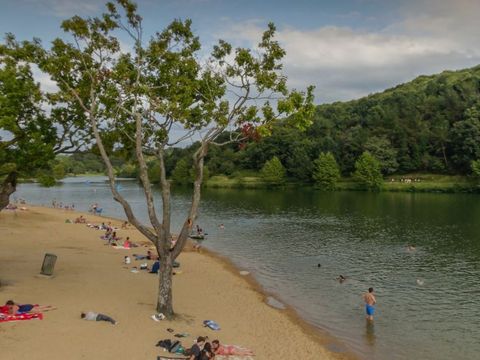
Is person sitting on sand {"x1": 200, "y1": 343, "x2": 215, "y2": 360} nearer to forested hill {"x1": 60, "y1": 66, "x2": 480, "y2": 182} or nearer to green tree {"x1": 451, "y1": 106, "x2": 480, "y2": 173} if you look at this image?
forested hill {"x1": 60, "y1": 66, "x2": 480, "y2": 182}

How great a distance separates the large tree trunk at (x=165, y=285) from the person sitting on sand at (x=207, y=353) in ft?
16.7

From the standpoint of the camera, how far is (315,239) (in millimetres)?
56375

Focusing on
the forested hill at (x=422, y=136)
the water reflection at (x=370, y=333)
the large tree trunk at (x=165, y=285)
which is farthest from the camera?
the forested hill at (x=422, y=136)

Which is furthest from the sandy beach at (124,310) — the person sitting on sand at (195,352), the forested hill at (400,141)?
the forested hill at (400,141)

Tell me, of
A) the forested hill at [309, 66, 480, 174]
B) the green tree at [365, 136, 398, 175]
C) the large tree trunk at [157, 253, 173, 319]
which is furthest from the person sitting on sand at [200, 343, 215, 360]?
the green tree at [365, 136, 398, 175]

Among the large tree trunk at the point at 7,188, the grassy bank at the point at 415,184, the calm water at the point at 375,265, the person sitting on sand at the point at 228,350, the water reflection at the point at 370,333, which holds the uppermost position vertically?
the large tree trunk at the point at 7,188

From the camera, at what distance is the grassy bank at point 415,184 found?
117688 millimetres

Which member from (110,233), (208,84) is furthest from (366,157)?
(208,84)

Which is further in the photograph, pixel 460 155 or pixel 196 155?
pixel 460 155

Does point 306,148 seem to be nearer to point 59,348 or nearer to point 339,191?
point 339,191

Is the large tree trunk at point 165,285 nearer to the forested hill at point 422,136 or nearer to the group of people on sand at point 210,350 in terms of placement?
the group of people on sand at point 210,350

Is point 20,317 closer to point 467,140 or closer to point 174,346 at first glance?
point 174,346

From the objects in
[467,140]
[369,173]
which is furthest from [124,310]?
[467,140]

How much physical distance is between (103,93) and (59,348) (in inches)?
541
